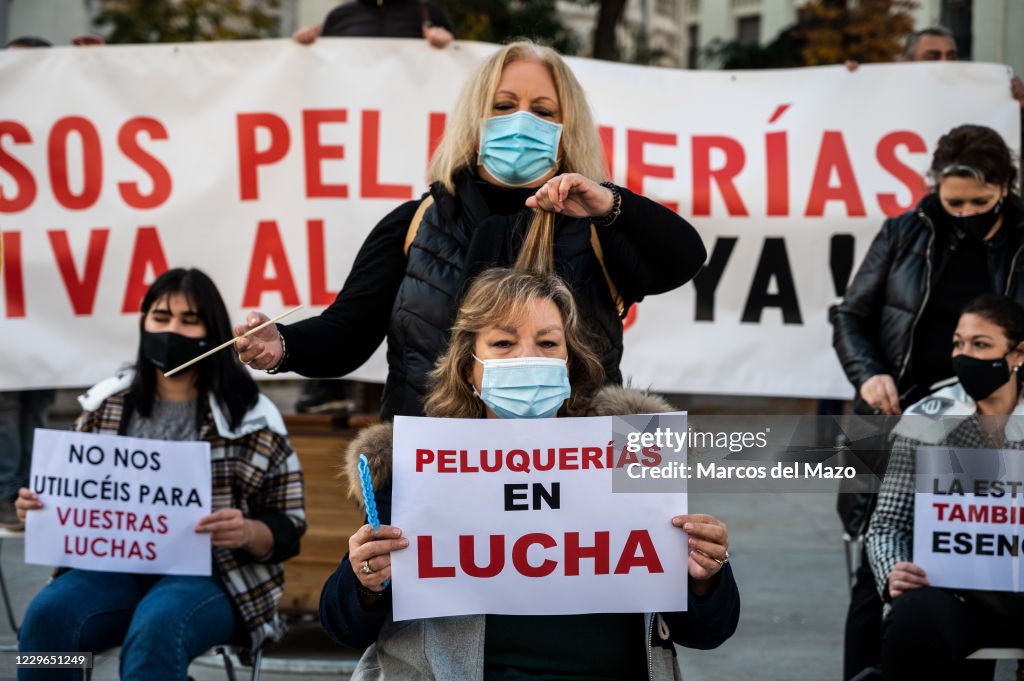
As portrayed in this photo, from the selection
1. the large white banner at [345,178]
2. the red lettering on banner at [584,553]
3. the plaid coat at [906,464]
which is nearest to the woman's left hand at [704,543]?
the red lettering on banner at [584,553]

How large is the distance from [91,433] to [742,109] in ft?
10.8

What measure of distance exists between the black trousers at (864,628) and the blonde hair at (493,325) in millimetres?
1536

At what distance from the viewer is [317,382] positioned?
606 cm

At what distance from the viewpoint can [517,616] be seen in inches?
100

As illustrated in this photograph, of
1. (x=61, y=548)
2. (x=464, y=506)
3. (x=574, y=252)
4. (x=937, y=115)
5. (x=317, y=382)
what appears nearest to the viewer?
(x=464, y=506)

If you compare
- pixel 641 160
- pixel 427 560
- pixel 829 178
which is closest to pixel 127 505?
pixel 427 560

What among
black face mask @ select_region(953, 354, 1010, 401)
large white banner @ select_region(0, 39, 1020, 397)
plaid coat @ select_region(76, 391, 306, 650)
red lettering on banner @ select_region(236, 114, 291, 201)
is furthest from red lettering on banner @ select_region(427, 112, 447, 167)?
black face mask @ select_region(953, 354, 1010, 401)

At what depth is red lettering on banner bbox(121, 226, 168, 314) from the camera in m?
5.50

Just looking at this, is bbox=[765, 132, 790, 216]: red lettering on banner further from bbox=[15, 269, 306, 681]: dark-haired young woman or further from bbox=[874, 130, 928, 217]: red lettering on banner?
bbox=[15, 269, 306, 681]: dark-haired young woman

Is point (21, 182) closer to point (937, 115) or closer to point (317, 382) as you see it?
point (317, 382)

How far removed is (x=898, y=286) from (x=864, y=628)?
1128mm

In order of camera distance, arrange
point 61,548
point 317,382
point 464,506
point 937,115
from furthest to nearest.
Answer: point 317,382 → point 937,115 → point 61,548 → point 464,506

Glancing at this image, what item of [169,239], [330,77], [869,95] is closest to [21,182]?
[169,239]

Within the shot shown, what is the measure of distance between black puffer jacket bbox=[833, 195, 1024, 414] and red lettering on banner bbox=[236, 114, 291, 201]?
103 inches
